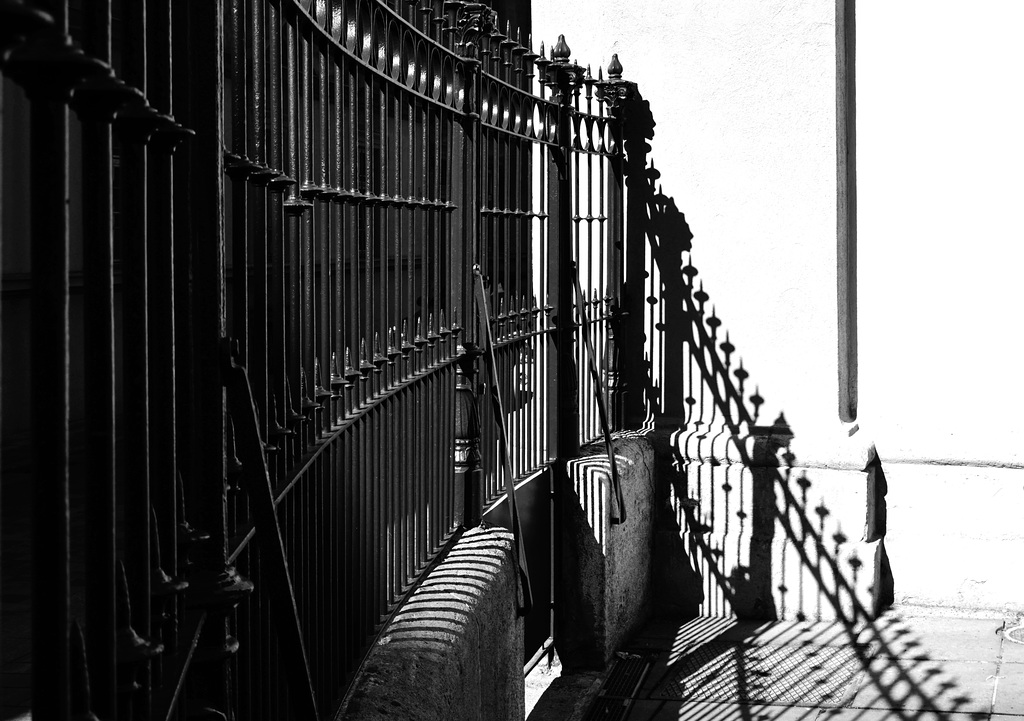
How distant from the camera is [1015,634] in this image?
6.97 meters

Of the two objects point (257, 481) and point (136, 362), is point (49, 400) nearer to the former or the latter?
point (136, 362)

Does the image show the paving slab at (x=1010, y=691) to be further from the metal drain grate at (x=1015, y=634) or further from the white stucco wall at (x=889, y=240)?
the white stucco wall at (x=889, y=240)

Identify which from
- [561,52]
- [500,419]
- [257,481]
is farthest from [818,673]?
[257,481]

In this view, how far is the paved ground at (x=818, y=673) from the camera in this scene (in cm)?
591

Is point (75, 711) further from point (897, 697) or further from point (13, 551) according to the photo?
point (13, 551)

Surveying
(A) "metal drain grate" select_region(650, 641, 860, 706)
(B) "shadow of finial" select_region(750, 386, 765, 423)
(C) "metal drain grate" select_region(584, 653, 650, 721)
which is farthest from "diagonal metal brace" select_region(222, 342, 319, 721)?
(B) "shadow of finial" select_region(750, 386, 765, 423)

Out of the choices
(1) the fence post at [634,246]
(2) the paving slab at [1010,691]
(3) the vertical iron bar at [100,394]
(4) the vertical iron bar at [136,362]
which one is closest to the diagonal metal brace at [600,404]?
(1) the fence post at [634,246]

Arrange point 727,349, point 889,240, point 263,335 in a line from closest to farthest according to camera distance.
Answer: point 263,335 < point 889,240 < point 727,349

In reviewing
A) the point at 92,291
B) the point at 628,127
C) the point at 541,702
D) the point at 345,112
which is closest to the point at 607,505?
the point at 541,702

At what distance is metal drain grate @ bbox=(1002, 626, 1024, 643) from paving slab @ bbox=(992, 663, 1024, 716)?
1.64ft

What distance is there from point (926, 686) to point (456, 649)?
3172 mm

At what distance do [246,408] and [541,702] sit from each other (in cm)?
416

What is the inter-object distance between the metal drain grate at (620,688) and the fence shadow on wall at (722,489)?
29 cm

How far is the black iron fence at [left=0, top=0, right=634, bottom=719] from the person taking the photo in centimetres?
155
